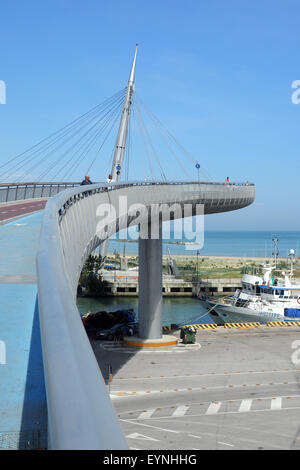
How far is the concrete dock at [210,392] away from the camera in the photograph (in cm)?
1914

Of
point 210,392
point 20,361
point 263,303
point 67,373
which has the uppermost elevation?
point 67,373

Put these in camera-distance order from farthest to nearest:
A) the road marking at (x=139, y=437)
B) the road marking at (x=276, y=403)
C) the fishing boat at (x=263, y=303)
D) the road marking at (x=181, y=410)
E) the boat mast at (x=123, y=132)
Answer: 1. the boat mast at (x=123, y=132)
2. the fishing boat at (x=263, y=303)
3. the road marking at (x=276, y=403)
4. the road marking at (x=181, y=410)
5. the road marking at (x=139, y=437)

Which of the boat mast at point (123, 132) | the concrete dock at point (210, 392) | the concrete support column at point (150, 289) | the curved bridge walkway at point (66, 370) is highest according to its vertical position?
the boat mast at point (123, 132)

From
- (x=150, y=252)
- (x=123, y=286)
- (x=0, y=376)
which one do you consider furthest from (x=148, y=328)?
(x=123, y=286)

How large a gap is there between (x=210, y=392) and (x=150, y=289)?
12.7 metres

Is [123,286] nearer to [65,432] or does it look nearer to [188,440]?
[188,440]

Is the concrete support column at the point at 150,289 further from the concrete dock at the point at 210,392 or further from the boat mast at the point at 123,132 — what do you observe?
the boat mast at the point at 123,132

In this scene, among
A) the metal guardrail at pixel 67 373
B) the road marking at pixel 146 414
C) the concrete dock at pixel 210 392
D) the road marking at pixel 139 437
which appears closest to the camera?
the metal guardrail at pixel 67 373

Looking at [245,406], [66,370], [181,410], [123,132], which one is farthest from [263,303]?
[66,370]

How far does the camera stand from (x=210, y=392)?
998 inches

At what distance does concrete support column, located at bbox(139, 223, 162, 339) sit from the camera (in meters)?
36.8

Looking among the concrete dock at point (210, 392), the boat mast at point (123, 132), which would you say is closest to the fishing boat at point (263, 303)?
the concrete dock at point (210, 392)

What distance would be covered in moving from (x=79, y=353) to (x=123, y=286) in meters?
79.7

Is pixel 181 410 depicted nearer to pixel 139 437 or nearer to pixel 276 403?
pixel 139 437
